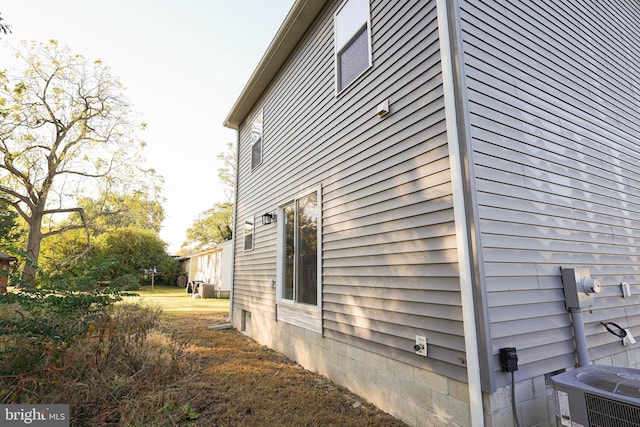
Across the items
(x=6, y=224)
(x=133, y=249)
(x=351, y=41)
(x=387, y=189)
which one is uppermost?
(x=351, y=41)

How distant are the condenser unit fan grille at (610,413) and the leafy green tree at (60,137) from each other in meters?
15.8

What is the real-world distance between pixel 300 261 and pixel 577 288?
3398 millimetres

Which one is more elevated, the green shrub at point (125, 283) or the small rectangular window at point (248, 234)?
the small rectangular window at point (248, 234)

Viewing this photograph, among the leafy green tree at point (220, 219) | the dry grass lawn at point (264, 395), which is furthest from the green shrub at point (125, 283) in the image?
the leafy green tree at point (220, 219)

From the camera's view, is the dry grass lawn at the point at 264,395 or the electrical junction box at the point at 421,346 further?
the dry grass lawn at the point at 264,395

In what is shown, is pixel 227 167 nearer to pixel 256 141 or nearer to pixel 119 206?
pixel 119 206

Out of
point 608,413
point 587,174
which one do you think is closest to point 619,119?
point 587,174

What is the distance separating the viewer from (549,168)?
3002mm

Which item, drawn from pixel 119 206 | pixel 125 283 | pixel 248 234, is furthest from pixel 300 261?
pixel 119 206

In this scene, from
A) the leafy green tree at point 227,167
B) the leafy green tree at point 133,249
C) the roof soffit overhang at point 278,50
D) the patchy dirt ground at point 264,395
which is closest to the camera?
the patchy dirt ground at point 264,395

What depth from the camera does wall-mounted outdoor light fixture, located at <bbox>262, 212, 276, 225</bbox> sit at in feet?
19.7

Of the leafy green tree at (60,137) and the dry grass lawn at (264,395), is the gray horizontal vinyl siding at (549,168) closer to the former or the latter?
the dry grass lawn at (264,395)

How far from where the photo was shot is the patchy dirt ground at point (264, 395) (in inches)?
113

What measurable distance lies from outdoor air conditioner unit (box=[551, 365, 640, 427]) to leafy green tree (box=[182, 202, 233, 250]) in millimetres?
22975
